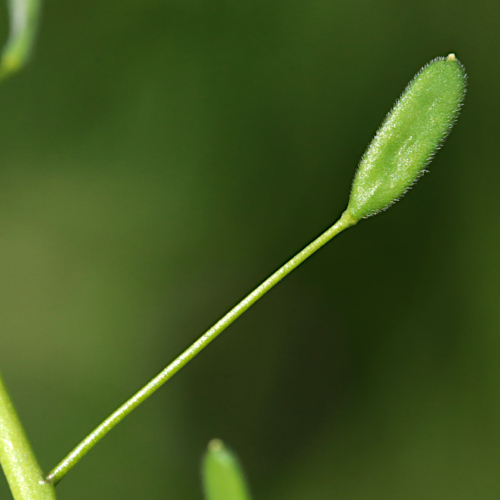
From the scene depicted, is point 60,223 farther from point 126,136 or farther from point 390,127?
point 390,127

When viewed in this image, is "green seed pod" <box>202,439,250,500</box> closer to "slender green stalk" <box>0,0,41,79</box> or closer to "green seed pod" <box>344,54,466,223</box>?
"green seed pod" <box>344,54,466,223</box>

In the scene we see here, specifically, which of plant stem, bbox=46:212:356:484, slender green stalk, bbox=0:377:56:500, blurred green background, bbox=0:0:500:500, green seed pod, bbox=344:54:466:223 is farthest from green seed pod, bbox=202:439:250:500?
blurred green background, bbox=0:0:500:500

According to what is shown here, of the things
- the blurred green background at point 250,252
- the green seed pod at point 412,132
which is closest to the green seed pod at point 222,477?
the green seed pod at point 412,132

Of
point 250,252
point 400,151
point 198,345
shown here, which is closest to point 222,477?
point 198,345

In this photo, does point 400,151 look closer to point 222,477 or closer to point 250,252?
point 222,477

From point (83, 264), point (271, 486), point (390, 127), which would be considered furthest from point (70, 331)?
point (390, 127)

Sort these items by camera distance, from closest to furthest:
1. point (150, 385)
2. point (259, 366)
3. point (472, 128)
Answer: point (150, 385)
point (472, 128)
point (259, 366)
